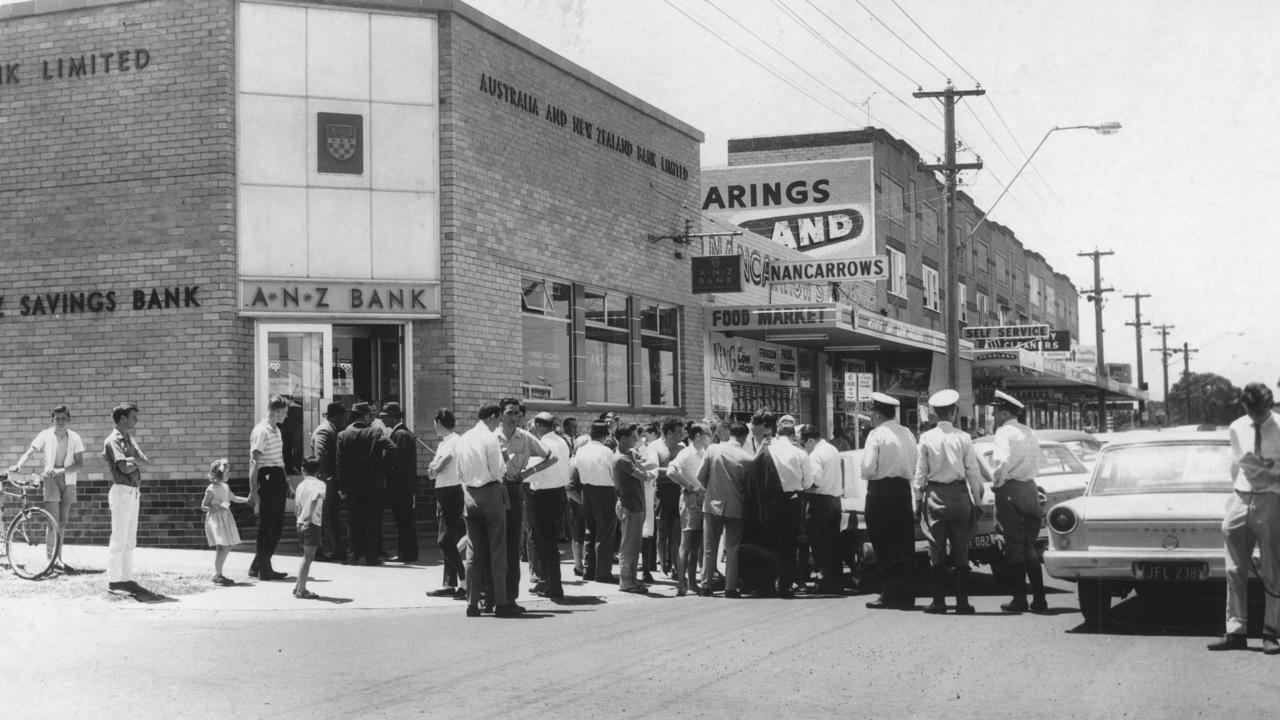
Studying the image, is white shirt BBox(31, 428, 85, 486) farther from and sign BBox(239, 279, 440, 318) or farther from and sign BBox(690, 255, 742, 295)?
and sign BBox(690, 255, 742, 295)

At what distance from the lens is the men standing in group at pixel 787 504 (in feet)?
41.7

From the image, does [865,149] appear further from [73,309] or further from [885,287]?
[73,309]

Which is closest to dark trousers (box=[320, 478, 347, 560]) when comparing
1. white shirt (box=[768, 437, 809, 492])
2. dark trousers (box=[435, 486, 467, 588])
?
dark trousers (box=[435, 486, 467, 588])

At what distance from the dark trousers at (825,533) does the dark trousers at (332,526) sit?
561 cm

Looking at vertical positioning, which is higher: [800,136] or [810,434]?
[800,136]

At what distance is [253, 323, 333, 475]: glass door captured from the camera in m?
16.3

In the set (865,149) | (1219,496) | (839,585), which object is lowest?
(839,585)

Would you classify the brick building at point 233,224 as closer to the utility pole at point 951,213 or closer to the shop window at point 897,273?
the utility pole at point 951,213

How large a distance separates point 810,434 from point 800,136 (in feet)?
111

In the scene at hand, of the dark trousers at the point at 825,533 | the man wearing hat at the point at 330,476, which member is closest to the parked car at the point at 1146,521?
the dark trousers at the point at 825,533

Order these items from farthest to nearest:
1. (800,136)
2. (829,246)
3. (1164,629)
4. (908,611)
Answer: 1. (800,136)
2. (829,246)
3. (908,611)
4. (1164,629)

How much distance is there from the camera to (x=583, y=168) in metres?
20.9

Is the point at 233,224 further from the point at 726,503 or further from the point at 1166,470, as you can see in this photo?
the point at 1166,470

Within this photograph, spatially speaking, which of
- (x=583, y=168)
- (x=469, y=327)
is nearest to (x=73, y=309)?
(x=469, y=327)
